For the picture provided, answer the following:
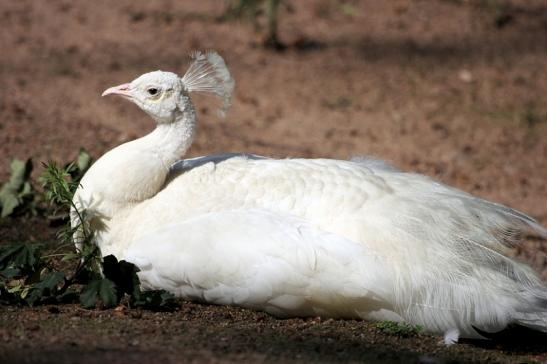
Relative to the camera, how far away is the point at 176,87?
523 centimetres

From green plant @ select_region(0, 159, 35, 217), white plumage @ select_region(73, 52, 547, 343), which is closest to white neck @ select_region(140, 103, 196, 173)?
white plumage @ select_region(73, 52, 547, 343)

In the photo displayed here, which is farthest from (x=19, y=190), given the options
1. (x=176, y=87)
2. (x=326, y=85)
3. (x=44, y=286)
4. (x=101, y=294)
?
(x=326, y=85)

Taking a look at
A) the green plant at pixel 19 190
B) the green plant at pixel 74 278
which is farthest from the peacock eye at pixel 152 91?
the green plant at pixel 19 190

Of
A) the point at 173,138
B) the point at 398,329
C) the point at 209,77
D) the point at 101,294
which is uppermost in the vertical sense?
the point at 209,77

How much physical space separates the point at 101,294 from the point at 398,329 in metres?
1.56

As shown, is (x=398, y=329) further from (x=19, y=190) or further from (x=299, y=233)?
(x=19, y=190)

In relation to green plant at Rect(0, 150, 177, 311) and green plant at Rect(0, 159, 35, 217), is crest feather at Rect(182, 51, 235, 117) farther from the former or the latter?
green plant at Rect(0, 159, 35, 217)

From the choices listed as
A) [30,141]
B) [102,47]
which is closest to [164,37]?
[102,47]

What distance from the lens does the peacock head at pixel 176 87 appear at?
5223mm

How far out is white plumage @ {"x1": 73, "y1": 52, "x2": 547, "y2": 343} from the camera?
15.5ft

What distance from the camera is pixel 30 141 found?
7691 mm

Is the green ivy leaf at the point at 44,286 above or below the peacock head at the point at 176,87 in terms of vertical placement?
below

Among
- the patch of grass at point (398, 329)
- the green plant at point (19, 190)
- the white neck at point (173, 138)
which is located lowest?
the patch of grass at point (398, 329)

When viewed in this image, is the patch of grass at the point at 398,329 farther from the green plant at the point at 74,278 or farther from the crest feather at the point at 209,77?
the crest feather at the point at 209,77
